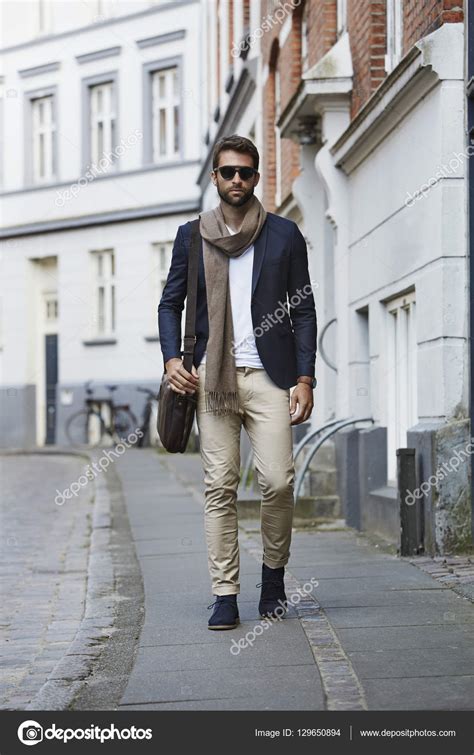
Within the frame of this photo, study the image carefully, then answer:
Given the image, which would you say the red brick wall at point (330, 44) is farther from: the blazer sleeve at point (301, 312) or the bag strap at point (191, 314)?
the bag strap at point (191, 314)

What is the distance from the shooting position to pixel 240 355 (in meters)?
5.94

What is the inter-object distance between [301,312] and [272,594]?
127 cm

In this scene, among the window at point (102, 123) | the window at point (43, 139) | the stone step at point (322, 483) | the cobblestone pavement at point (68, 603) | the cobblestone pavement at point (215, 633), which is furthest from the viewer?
the window at point (43, 139)

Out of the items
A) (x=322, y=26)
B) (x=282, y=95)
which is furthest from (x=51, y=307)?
(x=322, y=26)

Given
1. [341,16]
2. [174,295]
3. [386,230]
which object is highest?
[341,16]

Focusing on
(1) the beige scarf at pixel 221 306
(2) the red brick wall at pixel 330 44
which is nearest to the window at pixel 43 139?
(2) the red brick wall at pixel 330 44

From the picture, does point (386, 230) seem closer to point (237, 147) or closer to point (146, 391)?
point (237, 147)

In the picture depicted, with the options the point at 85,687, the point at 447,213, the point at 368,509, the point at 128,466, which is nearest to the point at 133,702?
the point at 85,687

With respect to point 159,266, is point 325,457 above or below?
below

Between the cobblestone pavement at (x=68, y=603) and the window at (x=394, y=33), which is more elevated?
the window at (x=394, y=33)

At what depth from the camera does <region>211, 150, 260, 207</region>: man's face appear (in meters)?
5.88

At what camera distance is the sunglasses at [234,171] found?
588cm

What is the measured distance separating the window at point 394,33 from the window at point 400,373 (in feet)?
5.92

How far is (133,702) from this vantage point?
4.52 meters
